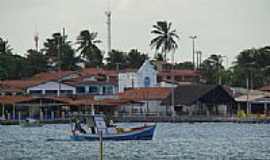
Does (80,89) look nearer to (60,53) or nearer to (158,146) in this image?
(60,53)

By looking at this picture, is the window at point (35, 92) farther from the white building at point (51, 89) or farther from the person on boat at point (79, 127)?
the person on boat at point (79, 127)

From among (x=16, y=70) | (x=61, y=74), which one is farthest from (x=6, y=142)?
(x=16, y=70)

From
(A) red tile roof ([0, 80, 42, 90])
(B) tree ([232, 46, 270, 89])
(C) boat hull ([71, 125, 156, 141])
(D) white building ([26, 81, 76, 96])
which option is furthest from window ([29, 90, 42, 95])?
(C) boat hull ([71, 125, 156, 141])

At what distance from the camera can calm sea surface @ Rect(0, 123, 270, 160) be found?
60562 mm

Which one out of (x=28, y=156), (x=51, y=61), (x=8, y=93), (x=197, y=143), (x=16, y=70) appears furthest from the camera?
(x=51, y=61)

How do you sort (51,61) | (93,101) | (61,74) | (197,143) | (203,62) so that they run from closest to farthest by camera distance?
(197,143) < (93,101) < (61,74) < (51,61) < (203,62)

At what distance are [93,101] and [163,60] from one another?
134 ft

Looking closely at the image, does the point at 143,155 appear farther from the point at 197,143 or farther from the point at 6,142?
the point at 6,142

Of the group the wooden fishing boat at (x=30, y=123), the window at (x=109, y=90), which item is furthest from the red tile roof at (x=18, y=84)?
the wooden fishing boat at (x=30, y=123)

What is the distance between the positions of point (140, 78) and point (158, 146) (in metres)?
75.3

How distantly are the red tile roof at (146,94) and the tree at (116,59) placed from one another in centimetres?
3415

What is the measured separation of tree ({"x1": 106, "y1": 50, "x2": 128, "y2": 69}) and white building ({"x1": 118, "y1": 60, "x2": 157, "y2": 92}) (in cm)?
2212

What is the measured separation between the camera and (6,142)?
7775 cm

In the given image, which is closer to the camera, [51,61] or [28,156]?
[28,156]
